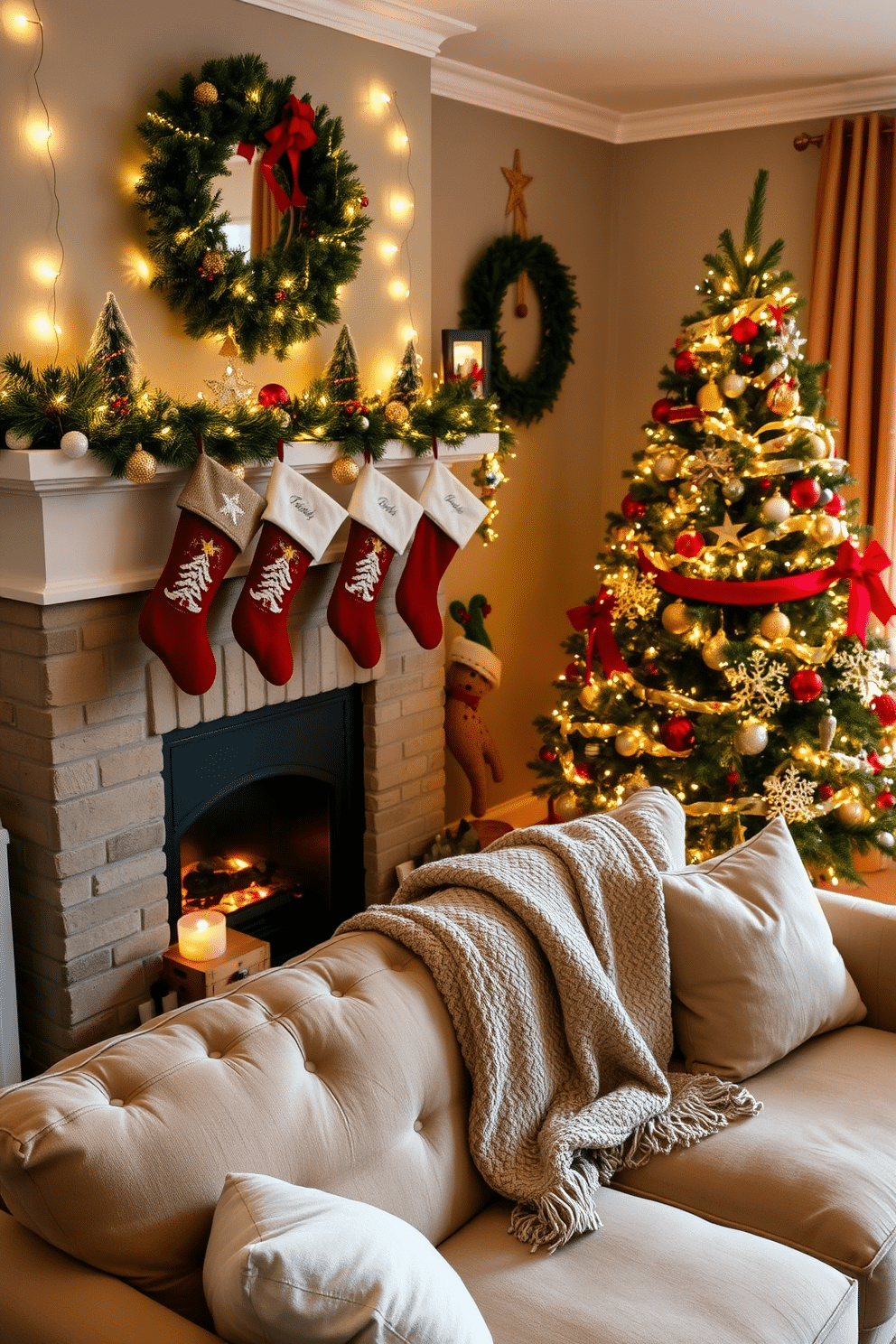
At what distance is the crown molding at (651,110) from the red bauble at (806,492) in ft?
4.92

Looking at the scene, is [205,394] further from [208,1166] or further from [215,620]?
[208,1166]

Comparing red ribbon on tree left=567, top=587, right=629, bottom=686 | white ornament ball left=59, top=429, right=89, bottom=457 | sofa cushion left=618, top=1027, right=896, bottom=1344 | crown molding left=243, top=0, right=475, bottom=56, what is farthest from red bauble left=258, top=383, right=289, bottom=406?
sofa cushion left=618, top=1027, right=896, bottom=1344

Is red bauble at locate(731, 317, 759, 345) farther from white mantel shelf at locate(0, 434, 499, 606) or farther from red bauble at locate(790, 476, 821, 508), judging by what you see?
white mantel shelf at locate(0, 434, 499, 606)

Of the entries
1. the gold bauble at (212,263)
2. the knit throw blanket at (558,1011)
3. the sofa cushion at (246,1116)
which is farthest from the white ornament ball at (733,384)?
the sofa cushion at (246,1116)

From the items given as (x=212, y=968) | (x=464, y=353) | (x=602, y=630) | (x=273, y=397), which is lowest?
(x=212, y=968)

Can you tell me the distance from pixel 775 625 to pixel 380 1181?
210cm

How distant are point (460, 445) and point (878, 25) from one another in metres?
1.59

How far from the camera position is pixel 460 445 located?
3.35 m

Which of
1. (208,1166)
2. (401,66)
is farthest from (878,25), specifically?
(208,1166)

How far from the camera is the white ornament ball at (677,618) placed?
3.37 m

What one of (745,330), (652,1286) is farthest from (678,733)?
(652,1286)

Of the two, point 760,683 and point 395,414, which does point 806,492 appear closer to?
point 760,683

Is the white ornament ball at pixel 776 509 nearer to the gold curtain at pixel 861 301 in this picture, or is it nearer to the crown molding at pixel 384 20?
the gold curtain at pixel 861 301

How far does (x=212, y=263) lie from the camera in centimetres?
273
